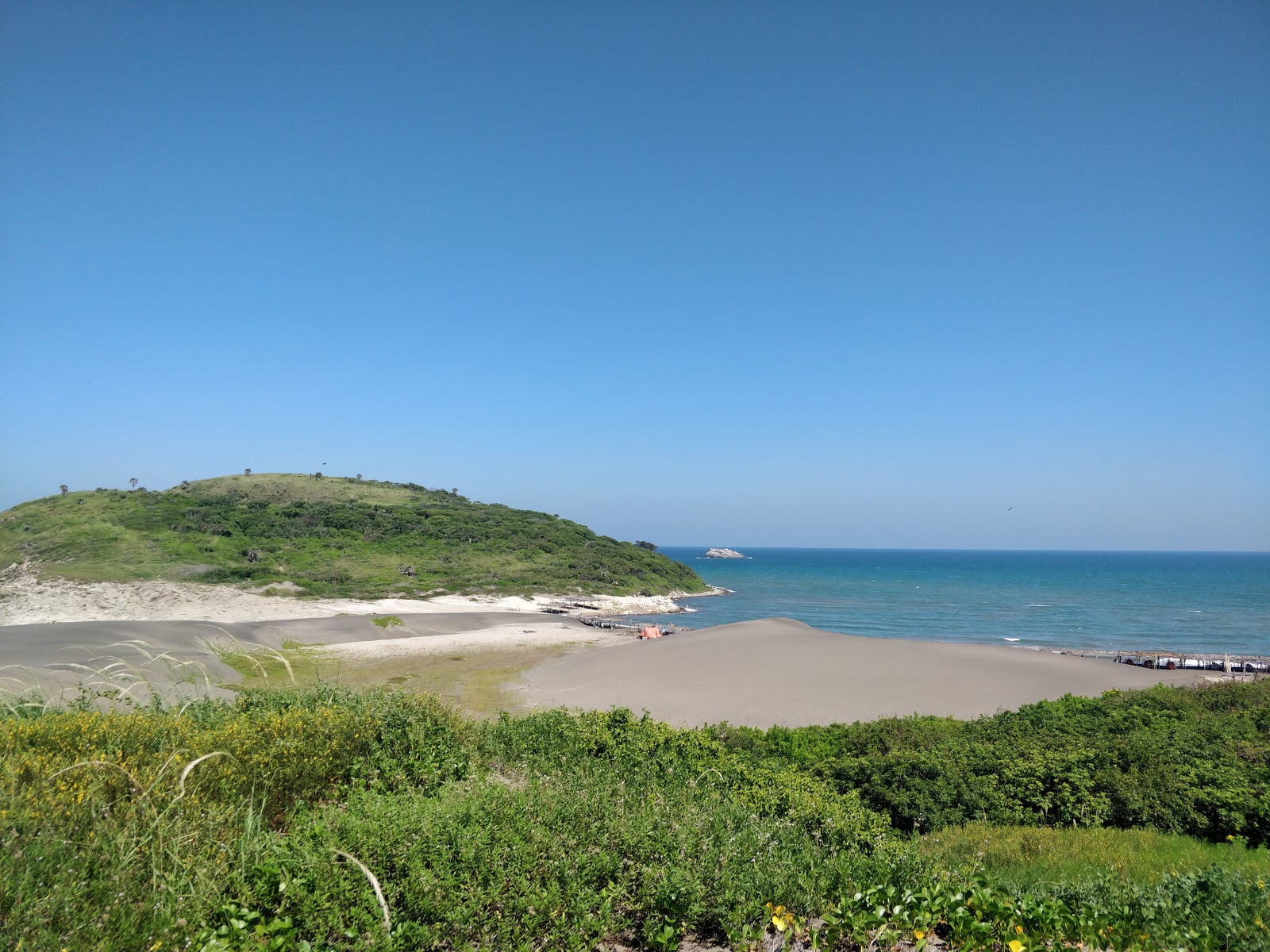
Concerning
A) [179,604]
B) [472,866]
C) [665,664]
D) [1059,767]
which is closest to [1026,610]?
[665,664]

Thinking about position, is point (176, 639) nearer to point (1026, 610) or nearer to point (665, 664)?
point (665, 664)

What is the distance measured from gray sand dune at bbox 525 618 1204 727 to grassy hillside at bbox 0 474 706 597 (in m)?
29.8

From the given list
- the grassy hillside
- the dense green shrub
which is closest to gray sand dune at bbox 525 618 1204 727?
the dense green shrub

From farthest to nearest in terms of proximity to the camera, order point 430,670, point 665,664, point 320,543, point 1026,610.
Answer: point 320,543
point 1026,610
point 430,670
point 665,664

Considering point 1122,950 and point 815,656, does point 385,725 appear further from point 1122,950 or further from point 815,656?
point 815,656

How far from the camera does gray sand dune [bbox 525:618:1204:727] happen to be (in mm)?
17359

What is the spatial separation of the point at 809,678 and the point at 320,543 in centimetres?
4950

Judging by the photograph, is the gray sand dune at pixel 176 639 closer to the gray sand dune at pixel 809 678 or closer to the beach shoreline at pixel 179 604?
the beach shoreline at pixel 179 604

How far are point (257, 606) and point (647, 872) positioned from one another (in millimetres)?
42305

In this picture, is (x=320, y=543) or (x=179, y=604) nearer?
(x=179, y=604)

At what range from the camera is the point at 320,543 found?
58.5 meters

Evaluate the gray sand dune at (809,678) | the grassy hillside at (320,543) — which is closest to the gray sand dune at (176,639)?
the gray sand dune at (809,678)

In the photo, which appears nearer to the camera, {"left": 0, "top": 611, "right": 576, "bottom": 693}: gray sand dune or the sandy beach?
{"left": 0, "top": 611, "right": 576, "bottom": 693}: gray sand dune

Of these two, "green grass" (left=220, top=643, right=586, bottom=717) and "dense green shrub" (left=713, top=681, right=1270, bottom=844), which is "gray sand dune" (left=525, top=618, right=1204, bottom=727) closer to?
"green grass" (left=220, top=643, right=586, bottom=717)
